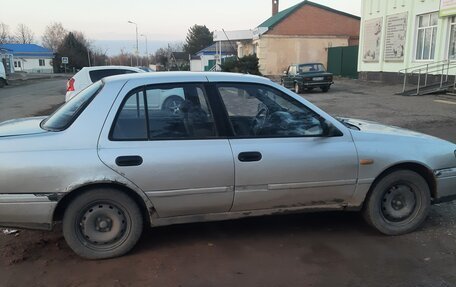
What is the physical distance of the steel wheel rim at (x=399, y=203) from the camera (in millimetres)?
4629

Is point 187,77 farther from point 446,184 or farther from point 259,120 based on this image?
point 446,184

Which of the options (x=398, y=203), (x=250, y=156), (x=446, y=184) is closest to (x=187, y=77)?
(x=250, y=156)

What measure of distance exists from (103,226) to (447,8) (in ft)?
72.4

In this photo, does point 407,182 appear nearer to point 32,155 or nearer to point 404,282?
point 404,282

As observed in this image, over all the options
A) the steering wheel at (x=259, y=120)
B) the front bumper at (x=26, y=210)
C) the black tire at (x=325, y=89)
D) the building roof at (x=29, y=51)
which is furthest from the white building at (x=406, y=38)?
the building roof at (x=29, y=51)

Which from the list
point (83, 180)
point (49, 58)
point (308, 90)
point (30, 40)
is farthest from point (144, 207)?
point (30, 40)

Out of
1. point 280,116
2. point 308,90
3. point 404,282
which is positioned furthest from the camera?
point 308,90

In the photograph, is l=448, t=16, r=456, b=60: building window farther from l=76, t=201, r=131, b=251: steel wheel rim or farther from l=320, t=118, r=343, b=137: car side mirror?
l=76, t=201, r=131, b=251: steel wheel rim

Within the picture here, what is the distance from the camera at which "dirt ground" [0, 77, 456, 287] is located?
376cm

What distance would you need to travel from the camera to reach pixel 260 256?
4.19 meters

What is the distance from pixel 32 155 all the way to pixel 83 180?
47cm

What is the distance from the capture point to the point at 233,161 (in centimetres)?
412

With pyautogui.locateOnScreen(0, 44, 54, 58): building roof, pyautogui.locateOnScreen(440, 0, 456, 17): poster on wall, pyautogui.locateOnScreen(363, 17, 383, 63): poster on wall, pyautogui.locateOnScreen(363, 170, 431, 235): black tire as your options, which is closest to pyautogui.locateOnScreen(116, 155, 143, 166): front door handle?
pyautogui.locateOnScreen(363, 170, 431, 235): black tire

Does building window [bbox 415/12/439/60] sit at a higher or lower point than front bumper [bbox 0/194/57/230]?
higher
